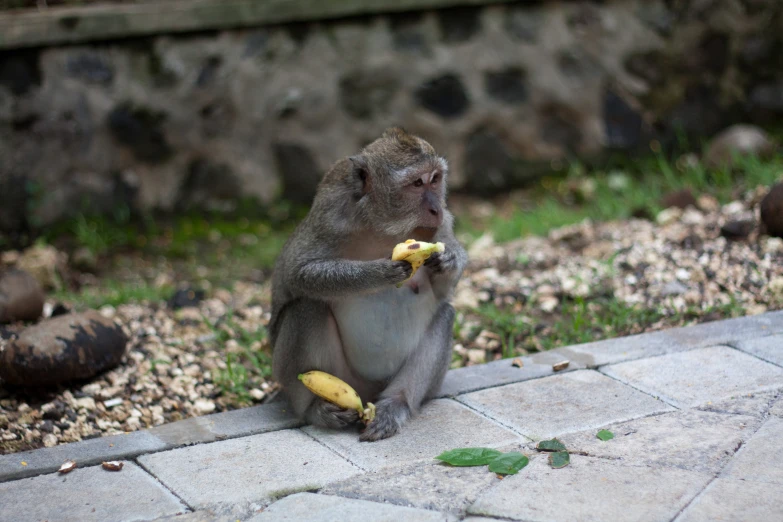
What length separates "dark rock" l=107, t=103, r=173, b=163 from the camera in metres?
7.08

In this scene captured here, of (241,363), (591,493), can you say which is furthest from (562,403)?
(241,363)

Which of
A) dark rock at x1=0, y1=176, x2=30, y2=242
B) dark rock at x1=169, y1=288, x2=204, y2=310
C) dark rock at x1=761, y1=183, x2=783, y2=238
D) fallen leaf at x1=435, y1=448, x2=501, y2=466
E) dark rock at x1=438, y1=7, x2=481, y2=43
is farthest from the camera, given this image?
dark rock at x1=438, y1=7, x2=481, y2=43

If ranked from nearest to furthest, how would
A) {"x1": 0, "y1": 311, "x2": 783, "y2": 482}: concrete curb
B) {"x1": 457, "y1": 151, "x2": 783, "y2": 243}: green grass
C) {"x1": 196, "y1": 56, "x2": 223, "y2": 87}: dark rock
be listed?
{"x1": 0, "y1": 311, "x2": 783, "y2": 482}: concrete curb
{"x1": 457, "y1": 151, "x2": 783, "y2": 243}: green grass
{"x1": 196, "y1": 56, "x2": 223, "y2": 87}: dark rock

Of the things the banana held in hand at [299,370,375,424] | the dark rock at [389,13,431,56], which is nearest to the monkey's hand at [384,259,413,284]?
the banana held in hand at [299,370,375,424]

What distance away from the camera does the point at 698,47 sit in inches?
325

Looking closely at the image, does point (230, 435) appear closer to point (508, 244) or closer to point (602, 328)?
point (602, 328)

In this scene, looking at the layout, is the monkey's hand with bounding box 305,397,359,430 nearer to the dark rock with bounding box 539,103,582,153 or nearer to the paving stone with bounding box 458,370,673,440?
the paving stone with bounding box 458,370,673,440

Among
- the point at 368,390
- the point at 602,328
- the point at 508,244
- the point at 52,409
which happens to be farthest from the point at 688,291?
the point at 52,409

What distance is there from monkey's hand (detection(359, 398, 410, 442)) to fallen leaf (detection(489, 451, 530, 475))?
22.7 inches

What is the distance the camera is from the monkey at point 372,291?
3793mm

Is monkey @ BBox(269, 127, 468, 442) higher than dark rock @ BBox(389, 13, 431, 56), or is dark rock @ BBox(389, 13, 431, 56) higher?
dark rock @ BBox(389, 13, 431, 56)

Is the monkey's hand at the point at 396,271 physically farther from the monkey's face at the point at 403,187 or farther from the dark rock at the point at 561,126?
the dark rock at the point at 561,126

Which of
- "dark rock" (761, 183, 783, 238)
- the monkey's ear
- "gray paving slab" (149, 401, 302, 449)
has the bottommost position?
"gray paving slab" (149, 401, 302, 449)

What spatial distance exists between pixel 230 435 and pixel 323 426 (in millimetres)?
387
